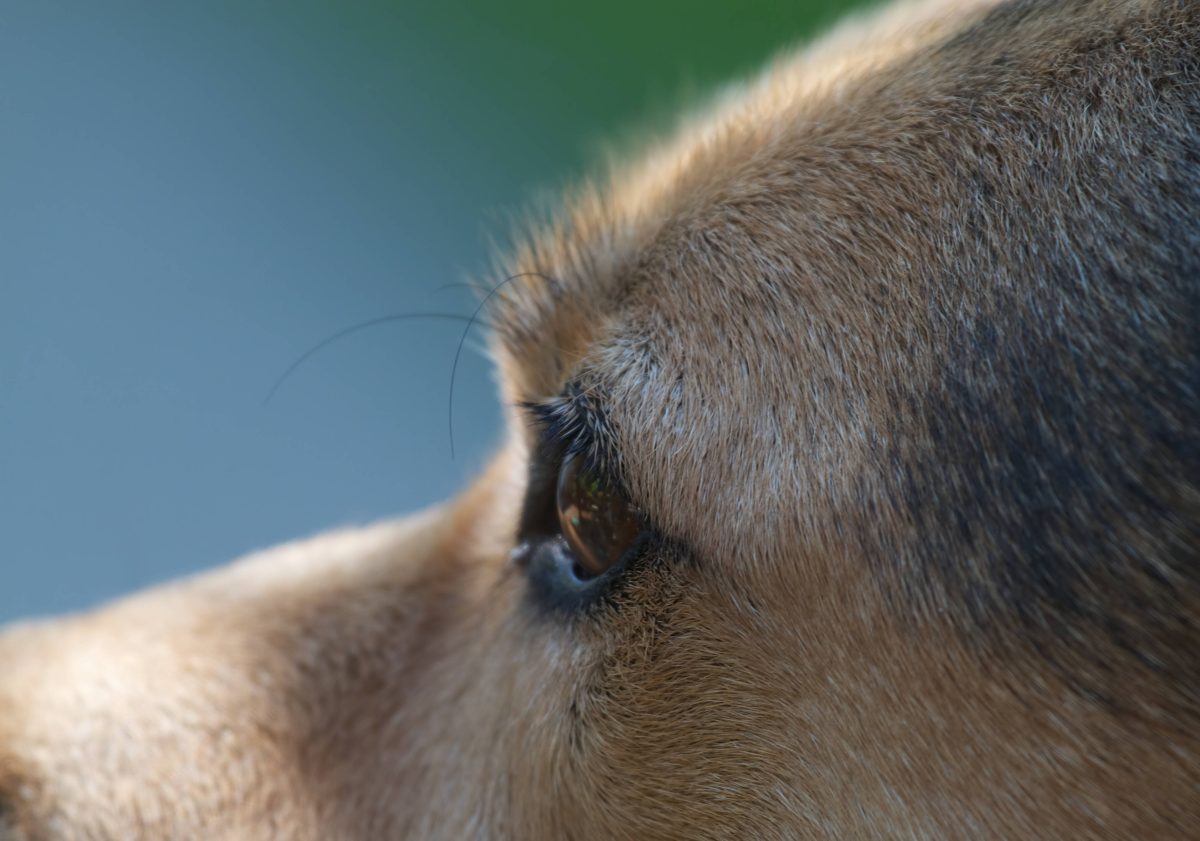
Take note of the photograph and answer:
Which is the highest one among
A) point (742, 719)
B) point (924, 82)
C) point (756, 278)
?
point (924, 82)

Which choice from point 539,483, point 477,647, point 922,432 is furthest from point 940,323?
point 477,647

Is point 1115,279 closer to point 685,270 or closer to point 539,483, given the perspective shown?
point 685,270

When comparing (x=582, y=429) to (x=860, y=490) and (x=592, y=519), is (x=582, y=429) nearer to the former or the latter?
(x=592, y=519)

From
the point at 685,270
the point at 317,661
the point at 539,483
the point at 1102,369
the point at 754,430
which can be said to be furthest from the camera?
the point at 317,661

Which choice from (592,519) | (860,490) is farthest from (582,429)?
(860,490)

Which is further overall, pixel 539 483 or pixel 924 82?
pixel 539 483
